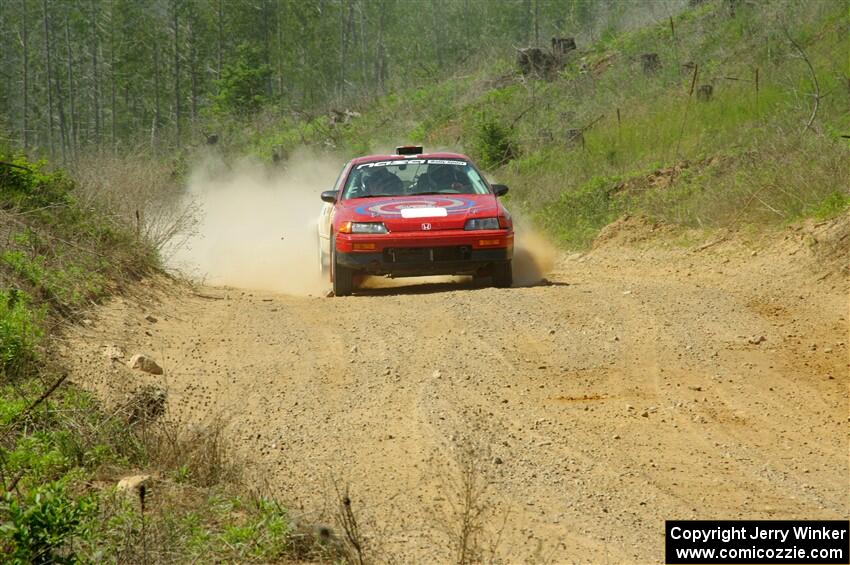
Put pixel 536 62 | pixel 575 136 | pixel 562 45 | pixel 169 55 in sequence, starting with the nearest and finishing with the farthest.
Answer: pixel 575 136 → pixel 536 62 → pixel 562 45 → pixel 169 55

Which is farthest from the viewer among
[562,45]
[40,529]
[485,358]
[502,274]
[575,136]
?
[562,45]

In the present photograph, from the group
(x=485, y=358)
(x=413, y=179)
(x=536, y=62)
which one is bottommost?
(x=485, y=358)

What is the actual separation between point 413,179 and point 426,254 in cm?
180

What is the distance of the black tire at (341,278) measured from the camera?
12195 mm

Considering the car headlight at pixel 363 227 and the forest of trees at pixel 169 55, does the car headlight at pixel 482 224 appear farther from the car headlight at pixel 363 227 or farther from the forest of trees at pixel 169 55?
the forest of trees at pixel 169 55

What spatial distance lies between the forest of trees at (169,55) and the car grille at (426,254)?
5010cm

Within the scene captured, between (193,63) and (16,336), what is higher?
(193,63)

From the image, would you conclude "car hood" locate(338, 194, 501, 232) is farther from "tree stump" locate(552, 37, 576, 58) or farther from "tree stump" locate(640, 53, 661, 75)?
"tree stump" locate(552, 37, 576, 58)

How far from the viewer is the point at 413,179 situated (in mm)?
13297

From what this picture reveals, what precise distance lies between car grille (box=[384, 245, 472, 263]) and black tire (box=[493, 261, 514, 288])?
22.1 inches

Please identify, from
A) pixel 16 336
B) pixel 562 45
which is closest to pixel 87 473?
pixel 16 336

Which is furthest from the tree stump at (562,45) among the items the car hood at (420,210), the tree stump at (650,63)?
the car hood at (420,210)

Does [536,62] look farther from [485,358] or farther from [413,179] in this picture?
[485,358]

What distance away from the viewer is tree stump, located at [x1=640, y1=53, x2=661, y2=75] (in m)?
26.9
